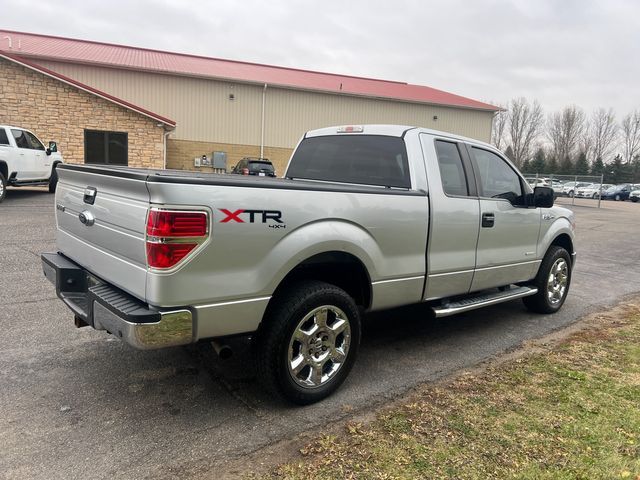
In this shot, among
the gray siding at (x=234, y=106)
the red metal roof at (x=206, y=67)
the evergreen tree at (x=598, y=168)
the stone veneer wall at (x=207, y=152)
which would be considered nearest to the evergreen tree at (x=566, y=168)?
the evergreen tree at (x=598, y=168)

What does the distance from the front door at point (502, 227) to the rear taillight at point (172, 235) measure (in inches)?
113

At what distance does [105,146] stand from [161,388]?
20569 mm

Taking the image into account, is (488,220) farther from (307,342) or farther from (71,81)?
(71,81)

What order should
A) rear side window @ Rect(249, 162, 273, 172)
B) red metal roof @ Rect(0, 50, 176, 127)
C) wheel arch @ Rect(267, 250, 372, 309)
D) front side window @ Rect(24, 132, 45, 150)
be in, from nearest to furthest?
wheel arch @ Rect(267, 250, 372, 309) < front side window @ Rect(24, 132, 45, 150) < red metal roof @ Rect(0, 50, 176, 127) < rear side window @ Rect(249, 162, 273, 172)

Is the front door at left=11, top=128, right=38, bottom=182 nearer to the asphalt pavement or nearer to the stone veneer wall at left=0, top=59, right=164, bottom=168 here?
A: the stone veneer wall at left=0, top=59, right=164, bottom=168

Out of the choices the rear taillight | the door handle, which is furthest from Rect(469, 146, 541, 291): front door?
the rear taillight

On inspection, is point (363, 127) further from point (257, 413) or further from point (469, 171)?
point (257, 413)

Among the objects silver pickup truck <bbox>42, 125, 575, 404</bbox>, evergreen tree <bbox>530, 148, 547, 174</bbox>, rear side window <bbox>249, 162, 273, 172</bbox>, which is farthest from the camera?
evergreen tree <bbox>530, 148, 547, 174</bbox>

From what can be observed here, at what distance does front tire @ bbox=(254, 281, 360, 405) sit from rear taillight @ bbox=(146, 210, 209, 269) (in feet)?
2.64

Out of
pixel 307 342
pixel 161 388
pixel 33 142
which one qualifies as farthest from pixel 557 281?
pixel 33 142

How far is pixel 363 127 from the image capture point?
4840 mm

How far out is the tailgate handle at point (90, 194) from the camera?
335cm

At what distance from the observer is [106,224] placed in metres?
3.19

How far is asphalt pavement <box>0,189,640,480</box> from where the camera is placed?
284 centimetres
